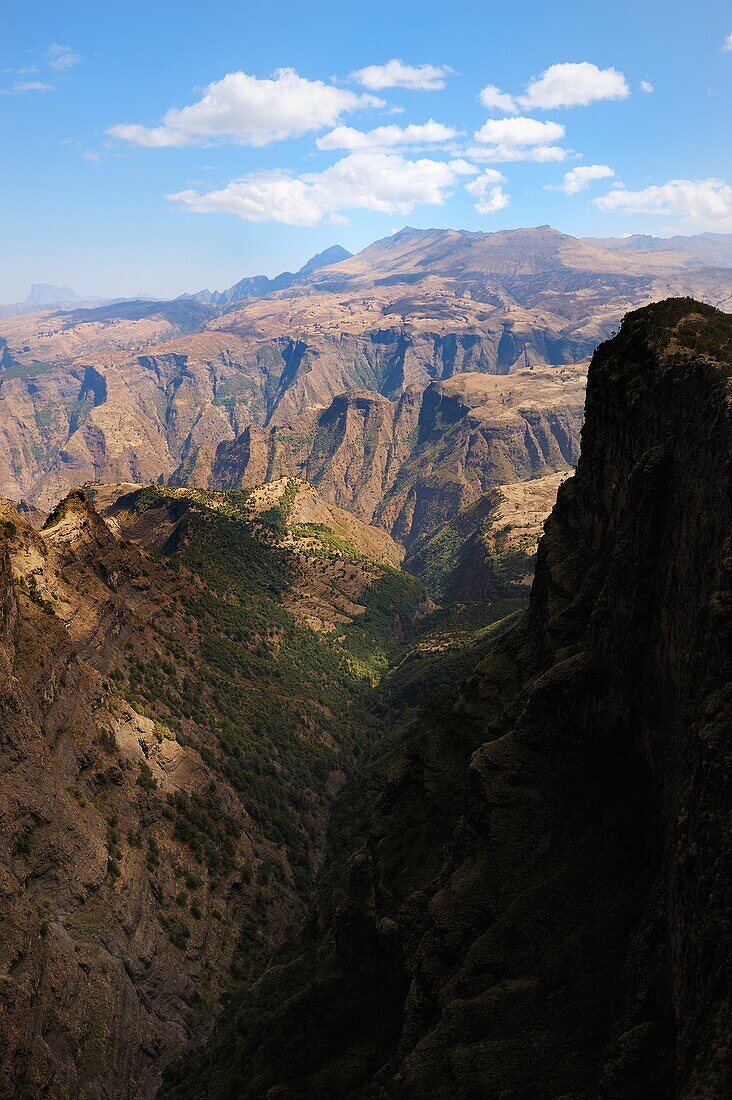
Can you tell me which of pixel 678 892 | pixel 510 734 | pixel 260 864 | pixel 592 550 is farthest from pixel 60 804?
Result: pixel 678 892

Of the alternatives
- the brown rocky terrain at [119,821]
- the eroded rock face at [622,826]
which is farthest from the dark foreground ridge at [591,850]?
the brown rocky terrain at [119,821]

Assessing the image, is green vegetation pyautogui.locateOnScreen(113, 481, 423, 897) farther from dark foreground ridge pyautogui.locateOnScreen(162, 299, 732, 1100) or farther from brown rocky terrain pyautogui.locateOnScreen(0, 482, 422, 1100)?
dark foreground ridge pyautogui.locateOnScreen(162, 299, 732, 1100)

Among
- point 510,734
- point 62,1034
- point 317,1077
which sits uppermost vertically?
point 510,734

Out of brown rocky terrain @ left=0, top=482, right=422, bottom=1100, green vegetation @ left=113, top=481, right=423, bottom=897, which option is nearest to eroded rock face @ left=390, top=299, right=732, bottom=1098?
brown rocky terrain @ left=0, top=482, right=422, bottom=1100

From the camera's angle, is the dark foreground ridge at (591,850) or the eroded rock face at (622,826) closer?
the eroded rock face at (622,826)

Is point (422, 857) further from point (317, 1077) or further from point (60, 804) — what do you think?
point (60, 804)

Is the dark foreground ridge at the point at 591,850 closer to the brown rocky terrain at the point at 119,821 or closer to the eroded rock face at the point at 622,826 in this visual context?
the eroded rock face at the point at 622,826
